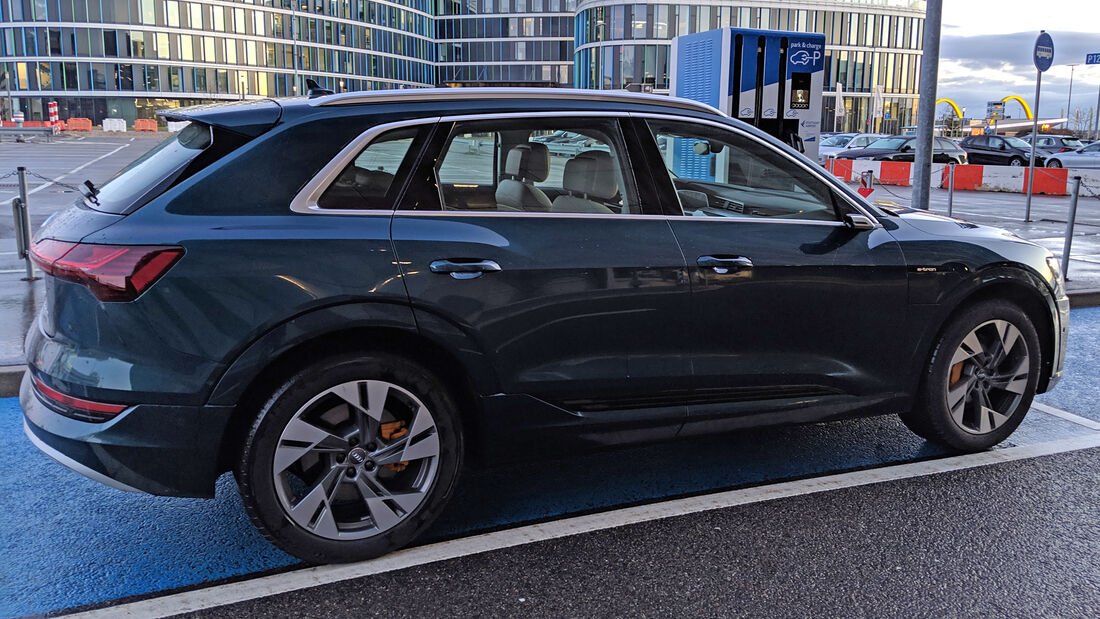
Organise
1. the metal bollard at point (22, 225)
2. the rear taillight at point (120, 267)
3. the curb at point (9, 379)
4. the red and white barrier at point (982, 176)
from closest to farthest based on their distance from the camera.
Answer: the rear taillight at point (120, 267) → the curb at point (9, 379) → the metal bollard at point (22, 225) → the red and white barrier at point (982, 176)

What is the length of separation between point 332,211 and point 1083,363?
226 inches

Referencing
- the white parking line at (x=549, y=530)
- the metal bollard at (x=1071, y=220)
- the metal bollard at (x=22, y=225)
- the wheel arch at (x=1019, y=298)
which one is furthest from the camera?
the metal bollard at (x=1071, y=220)

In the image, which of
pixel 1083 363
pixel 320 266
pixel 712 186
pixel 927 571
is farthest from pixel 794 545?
pixel 1083 363

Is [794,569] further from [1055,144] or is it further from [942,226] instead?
[1055,144]

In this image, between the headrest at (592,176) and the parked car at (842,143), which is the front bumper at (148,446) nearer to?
the headrest at (592,176)

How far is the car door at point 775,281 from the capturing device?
373 cm

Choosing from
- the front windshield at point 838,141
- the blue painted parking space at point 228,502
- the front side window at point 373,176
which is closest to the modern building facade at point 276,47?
the front windshield at point 838,141

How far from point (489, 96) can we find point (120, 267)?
1507 millimetres

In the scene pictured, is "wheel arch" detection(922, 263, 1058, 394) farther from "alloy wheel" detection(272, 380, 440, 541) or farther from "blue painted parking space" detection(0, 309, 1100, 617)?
"alloy wheel" detection(272, 380, 440, 541)

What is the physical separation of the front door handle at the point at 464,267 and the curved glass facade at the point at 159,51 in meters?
76.4

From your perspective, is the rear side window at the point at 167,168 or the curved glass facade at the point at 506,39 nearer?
the rear side window at the point at 167,168

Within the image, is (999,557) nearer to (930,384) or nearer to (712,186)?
(930,384)

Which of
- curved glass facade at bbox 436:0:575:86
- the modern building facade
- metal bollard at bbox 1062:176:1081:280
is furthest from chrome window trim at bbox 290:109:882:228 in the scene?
curved glass facade at bbox 436:0:575:86

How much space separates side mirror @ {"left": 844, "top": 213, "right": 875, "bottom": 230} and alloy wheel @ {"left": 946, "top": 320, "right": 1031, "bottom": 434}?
776 mm
